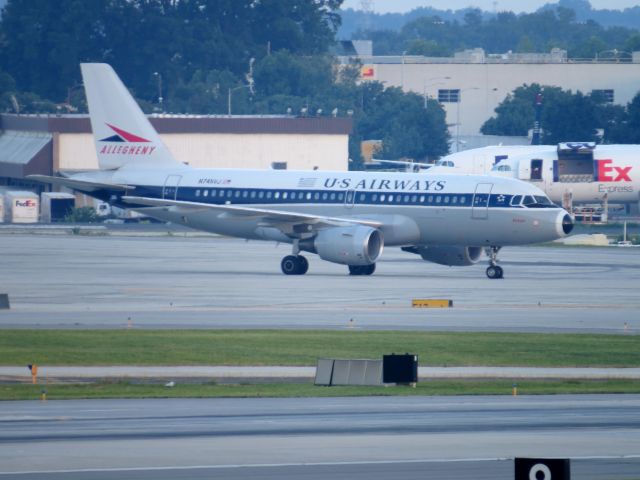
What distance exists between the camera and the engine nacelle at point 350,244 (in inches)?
2108

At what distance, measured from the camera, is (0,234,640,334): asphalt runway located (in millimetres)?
40438

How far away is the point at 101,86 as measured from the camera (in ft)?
204

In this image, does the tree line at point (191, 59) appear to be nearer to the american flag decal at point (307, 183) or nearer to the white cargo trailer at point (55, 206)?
the white cargo trailer at point (55, 206)

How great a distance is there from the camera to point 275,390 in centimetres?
2866

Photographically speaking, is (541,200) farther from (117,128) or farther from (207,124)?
(207,124)

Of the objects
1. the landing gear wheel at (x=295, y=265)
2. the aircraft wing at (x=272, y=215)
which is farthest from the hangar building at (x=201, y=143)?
the landing gear wheel at (x=295, y=265)

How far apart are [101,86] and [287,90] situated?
110456mm

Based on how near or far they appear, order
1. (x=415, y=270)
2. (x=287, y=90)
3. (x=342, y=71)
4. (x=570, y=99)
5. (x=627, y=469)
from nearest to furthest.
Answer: (x=627, y=469), (x=415, y=270), (x=570, y=99), (x=287, y=90), (x=342, y=71)

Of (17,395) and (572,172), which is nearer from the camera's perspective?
(17,395)

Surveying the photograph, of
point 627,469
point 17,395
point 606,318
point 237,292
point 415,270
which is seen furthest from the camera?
point 415,270

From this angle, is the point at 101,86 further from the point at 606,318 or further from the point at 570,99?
the point at 570,99

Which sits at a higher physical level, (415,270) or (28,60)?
(28,60)

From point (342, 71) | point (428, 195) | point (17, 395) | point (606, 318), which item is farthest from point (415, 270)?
point (342, 71)

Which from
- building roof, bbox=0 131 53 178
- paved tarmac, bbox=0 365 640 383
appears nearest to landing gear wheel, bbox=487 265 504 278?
paved tarmac, bbox=0 365 640 383
